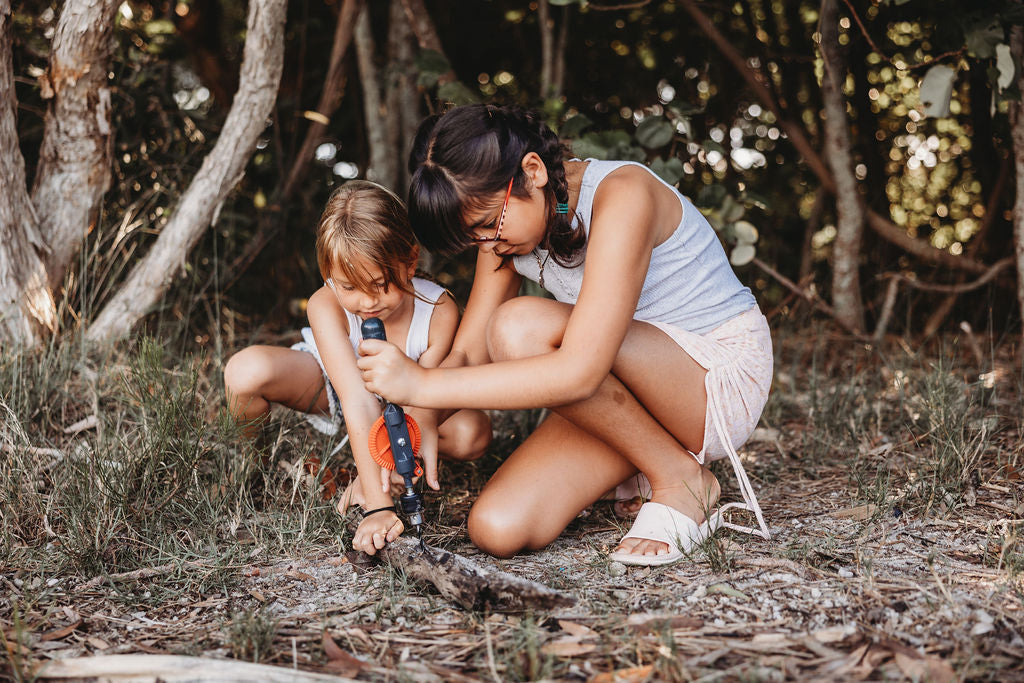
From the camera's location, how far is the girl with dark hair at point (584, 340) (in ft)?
5.47

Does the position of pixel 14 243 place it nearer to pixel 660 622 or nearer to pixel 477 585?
pixel 477 585

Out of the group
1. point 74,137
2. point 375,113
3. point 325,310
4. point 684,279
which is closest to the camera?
point 684,279

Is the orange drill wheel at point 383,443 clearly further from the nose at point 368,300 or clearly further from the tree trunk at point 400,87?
the tree trunk at point 400,87

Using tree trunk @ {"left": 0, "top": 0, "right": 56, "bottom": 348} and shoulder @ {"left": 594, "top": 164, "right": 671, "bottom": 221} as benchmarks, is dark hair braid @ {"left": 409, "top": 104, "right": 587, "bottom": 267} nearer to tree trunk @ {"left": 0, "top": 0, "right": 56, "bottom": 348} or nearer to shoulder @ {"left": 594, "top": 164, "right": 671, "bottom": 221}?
shoulder @ {"left": 594, "top": 164, "right": 671, "bottom": 221}

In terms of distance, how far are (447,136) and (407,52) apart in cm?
221

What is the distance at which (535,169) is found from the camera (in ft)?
5.76

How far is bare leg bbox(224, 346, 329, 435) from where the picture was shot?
2199 mm

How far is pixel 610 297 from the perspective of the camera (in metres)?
1.65

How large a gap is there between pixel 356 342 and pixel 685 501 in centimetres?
93

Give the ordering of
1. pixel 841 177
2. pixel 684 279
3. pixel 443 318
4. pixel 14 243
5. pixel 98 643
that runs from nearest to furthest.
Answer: pixel 98 643 < pixel 684 279 < pixel 443 318 < pixel 14 243 < pixel 841 177

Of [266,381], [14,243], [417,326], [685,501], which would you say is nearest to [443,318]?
[417,326]

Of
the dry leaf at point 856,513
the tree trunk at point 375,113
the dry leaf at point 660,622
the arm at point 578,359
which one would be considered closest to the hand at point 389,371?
the arm at point 578,359

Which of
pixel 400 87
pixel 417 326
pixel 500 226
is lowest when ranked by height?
pixel 417 326

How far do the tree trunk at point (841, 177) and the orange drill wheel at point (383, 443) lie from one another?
228 centimetres
